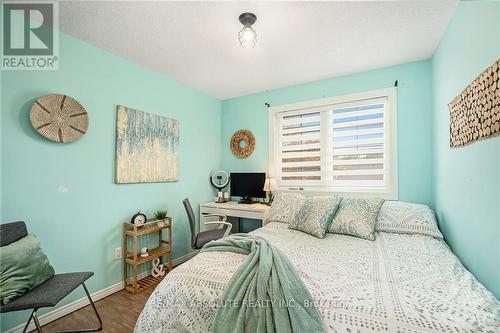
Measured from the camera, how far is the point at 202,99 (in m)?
3.64

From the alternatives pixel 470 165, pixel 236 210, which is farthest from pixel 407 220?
pixel 236 210

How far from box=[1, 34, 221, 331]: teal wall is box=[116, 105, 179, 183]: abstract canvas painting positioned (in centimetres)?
8

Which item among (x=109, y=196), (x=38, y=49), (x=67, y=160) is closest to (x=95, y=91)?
(x=38, y=49)

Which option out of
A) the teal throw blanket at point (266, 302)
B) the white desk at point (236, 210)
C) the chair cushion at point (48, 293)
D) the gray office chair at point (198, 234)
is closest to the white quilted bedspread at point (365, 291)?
the teal throw blanket at point (266, 302)

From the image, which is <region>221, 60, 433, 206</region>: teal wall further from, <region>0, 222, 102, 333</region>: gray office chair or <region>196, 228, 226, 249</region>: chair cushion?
<region>0, 222, 102, 333</region>: gray office chair

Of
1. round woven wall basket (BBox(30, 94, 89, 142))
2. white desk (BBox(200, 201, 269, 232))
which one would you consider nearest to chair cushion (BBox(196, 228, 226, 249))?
white desk (BBox(200, 201, 269, 232))

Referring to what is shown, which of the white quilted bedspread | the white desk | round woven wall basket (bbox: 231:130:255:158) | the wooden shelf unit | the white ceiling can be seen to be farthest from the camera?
round woven wall basket (bbox: 231:130:255:158)

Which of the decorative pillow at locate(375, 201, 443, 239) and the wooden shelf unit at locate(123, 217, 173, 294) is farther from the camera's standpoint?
the wooden shelf unit at locate(123, 217, 173, 294)

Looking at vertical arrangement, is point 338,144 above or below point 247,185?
above

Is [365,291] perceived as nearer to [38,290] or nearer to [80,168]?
[38,290]

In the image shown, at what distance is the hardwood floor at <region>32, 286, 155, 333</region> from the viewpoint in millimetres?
1869

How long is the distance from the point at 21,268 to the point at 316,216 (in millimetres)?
2310

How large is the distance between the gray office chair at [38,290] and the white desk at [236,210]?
1.76m

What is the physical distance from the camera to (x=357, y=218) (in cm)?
218
